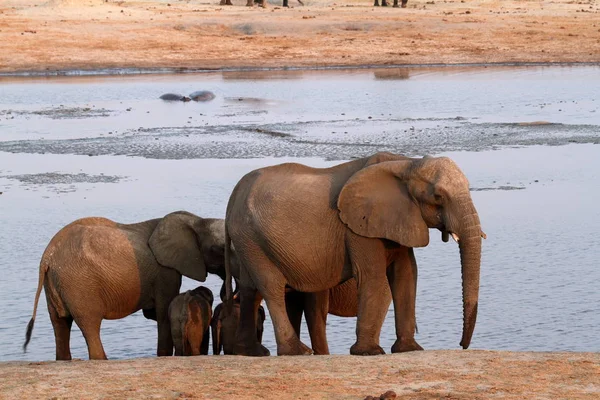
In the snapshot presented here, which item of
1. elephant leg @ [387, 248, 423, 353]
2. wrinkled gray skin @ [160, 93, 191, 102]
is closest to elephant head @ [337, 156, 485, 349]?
elephant leg @ [387, 248, 423, 353]

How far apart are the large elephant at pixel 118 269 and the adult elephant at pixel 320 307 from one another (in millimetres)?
575

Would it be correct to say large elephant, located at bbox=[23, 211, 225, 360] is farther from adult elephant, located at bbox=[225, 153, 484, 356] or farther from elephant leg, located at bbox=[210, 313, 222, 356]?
adult elephant, located at bbox=[225, 153, 484, 356]

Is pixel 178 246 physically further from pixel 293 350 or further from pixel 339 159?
pixel 339 159

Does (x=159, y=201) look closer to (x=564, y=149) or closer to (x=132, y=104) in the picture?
(x=564, y=149)

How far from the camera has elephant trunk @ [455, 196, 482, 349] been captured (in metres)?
7.15

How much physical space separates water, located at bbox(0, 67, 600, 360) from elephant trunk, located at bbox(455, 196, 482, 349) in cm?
136

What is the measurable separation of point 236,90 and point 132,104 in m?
3.67

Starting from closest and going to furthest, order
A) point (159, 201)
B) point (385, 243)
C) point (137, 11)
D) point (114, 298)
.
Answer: point (385, 243) < point (114, 298) < point (159, 201) < point (137, 11)

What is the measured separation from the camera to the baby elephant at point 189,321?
26.7ft

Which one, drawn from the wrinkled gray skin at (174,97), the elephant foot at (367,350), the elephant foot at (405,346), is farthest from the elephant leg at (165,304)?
the wrinkled gray skin at (174,97)

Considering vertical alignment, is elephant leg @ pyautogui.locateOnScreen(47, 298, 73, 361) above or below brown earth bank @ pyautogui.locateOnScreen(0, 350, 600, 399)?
below

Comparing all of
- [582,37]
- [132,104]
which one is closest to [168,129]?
[132,104]

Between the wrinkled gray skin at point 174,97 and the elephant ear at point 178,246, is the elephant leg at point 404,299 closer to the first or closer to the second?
the elephant ear at point 178,246

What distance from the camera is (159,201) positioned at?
14039mm
